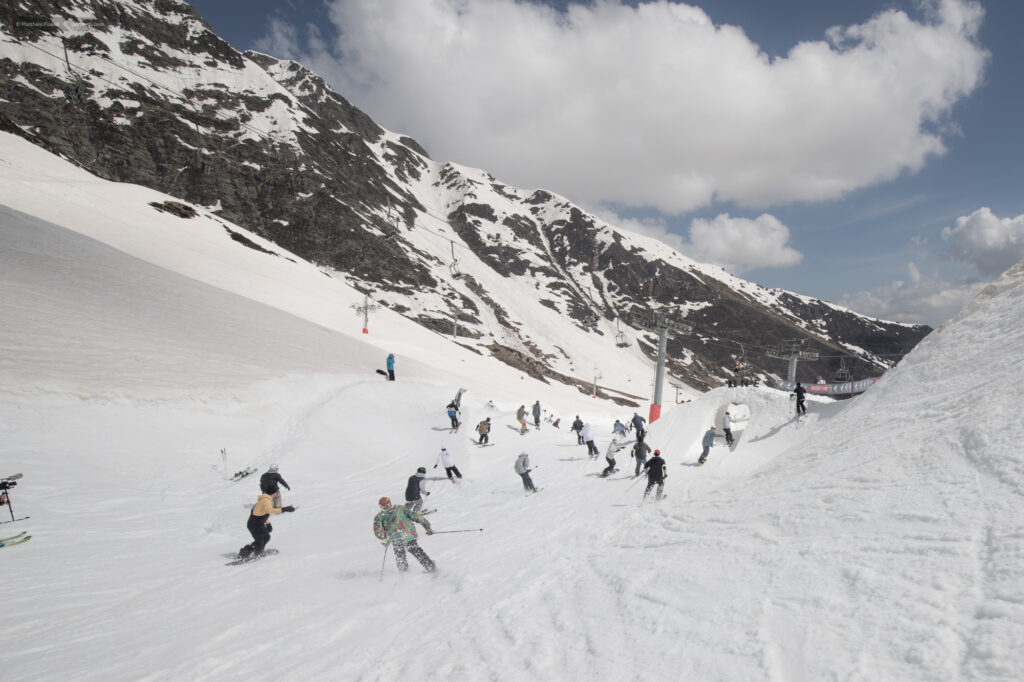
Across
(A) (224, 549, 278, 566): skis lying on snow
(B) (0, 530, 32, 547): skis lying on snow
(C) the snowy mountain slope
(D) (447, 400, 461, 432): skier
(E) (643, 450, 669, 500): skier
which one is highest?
(C) the snowy mountain slope

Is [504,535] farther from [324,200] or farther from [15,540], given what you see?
[324,200]

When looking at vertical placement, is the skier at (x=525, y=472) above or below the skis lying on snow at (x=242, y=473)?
above

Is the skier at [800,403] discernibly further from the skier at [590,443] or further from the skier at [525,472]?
the skier at [525,472]

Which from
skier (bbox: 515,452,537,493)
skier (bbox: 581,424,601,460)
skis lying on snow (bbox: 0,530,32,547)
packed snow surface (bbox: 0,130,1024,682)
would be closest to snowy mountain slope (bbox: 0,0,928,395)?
skier (bbox: 581,424,601,460)

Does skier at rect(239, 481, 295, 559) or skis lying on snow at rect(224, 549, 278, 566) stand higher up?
skier at rect(239, 481, 295, 559)

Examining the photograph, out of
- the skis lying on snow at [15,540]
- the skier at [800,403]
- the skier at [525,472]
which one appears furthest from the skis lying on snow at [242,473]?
the skier at [800,403]

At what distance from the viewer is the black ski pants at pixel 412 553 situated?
7.70 metres

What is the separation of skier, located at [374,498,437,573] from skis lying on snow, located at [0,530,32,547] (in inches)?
273

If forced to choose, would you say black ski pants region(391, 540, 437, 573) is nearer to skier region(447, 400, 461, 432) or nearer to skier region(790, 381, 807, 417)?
skier region(790, 381, 807, 417)

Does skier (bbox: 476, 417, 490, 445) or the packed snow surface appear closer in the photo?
the packed snow surface

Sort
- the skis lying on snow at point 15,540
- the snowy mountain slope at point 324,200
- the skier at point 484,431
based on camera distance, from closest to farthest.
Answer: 1. the skis lying on snow at point 15,540
2. the skier at point 484,431
3. the snowy mountain slope at point 324,200

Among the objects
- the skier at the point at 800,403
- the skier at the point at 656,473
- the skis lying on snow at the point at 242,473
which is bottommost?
the skis lying on snow at the point at 242,473

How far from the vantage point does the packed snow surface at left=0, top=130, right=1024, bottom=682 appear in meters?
4.22

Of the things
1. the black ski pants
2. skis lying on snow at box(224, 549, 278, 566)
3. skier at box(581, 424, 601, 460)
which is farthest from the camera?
skier at box(581, 424, 601, 460)
